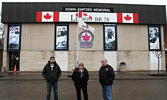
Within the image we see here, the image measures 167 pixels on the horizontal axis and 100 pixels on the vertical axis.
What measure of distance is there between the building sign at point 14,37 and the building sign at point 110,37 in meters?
11.6

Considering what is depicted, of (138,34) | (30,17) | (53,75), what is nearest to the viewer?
(53,75)

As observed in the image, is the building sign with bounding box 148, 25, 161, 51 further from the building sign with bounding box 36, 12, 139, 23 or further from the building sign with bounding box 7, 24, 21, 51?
the building sign with bounding box 7, 24, 21, 51

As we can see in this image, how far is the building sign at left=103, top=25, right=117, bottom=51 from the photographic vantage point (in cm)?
1876

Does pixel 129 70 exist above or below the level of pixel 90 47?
below

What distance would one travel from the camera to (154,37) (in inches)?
773

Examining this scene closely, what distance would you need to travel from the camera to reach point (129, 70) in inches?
739

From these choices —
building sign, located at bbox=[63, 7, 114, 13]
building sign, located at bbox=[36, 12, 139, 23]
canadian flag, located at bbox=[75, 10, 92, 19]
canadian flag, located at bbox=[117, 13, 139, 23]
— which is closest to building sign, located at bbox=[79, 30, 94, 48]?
building sign, located at bbox=[36, 12, 139, 23]

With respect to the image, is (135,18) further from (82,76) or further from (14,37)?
(14,37)

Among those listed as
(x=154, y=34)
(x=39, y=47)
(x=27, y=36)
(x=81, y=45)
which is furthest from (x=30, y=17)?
(x=154, y=34)

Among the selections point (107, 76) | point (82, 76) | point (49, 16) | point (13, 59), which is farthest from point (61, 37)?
point (107, 76)

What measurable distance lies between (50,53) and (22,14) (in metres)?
6.33

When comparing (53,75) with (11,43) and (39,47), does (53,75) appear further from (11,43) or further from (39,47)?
(11,43)

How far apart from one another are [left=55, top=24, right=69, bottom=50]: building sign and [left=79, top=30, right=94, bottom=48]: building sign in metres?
2.02

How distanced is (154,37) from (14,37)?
63.6 ft
